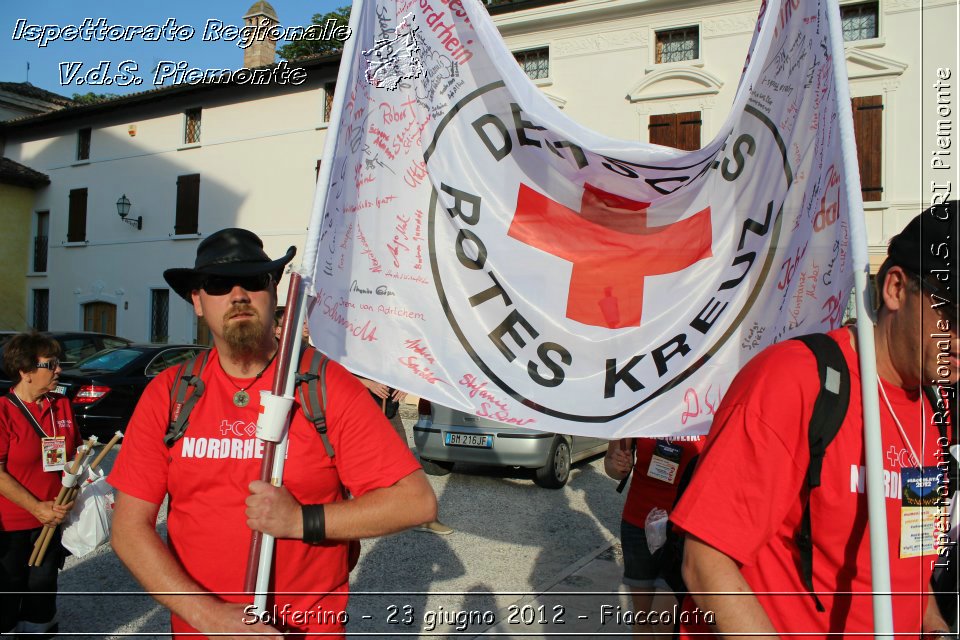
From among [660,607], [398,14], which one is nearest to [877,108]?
[660,607]

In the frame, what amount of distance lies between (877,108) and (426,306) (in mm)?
15130

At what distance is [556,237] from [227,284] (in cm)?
113

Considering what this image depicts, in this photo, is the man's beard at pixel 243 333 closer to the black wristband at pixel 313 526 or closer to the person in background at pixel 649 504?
the black wristband at pixel 313 526

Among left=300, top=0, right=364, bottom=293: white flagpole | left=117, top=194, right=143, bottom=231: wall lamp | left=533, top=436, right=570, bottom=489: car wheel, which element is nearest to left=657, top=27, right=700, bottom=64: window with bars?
left=533, top=436, right=570, bottom=489: car wheel

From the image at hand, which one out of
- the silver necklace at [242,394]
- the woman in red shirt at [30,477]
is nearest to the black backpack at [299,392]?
the silver necklace at [242,394]

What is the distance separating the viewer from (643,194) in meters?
2.58

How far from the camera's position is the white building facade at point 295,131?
47.5 ft

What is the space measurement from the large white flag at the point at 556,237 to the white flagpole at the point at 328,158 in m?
0.06

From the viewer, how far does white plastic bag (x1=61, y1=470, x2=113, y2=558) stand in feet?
12.9

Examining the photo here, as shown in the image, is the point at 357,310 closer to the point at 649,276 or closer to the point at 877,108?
the point at 649,276

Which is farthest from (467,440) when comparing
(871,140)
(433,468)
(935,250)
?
(871,140)

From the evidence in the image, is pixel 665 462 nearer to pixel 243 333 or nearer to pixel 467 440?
pixel 243 333

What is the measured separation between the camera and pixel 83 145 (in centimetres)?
2628

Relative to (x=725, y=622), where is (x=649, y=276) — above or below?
above
